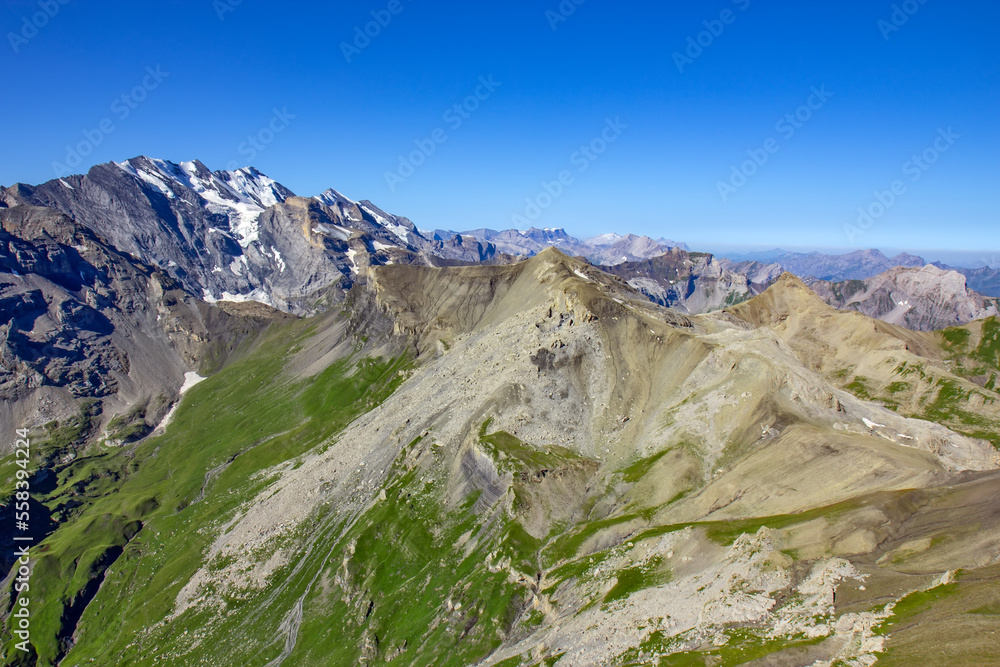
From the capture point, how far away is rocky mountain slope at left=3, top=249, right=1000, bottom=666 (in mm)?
59938

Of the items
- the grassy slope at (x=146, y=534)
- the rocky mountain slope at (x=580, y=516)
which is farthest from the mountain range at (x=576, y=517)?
the grassy slope at (x=146, y=534)

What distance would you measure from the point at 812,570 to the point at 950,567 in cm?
1352

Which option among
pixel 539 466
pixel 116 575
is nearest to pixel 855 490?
pixel 539 466

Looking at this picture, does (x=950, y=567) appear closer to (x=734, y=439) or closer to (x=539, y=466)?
(x=734, y=439)

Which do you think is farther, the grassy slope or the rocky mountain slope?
the grassy slope

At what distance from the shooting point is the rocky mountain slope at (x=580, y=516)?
2360 inches

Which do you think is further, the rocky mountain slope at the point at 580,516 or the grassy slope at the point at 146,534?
the grassy slope at the point at 146,534

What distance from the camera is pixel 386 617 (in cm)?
9525

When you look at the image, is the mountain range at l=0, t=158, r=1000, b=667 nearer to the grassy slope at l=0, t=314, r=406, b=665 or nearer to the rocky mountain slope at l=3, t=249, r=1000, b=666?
the rocky mountain slope at l=3, t=249, r=1000, b=666

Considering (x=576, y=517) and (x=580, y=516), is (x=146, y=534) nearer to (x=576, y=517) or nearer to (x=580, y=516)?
(x=576, y=517)

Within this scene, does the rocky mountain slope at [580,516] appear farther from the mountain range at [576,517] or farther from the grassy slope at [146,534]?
the grassy slope at [146,534]

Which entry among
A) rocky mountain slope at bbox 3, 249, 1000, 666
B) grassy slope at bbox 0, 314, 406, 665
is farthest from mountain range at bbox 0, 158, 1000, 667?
grassy slope at bbox 0, 314, 406, 665

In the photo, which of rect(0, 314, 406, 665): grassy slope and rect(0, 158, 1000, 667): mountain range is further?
rect(0, 314, 406, 665): grassy slope

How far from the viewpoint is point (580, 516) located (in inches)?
4028
